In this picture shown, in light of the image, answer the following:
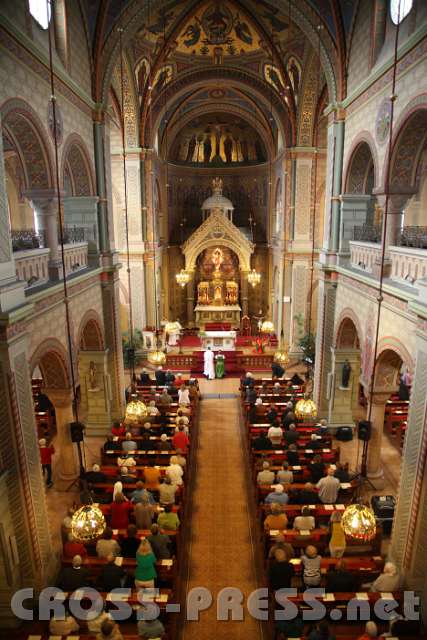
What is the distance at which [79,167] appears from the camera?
13.3 metres

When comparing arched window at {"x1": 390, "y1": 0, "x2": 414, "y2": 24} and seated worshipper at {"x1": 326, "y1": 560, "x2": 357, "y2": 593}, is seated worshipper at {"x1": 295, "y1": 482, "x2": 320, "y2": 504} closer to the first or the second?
seated worshipper at {"x1": 326, "y1": 560, "x2": 357, "y2": 593}

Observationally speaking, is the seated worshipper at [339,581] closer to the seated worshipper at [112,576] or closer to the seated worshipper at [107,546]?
the seated worshipper at [112,576]

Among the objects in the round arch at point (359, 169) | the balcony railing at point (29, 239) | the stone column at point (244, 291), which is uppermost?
the round arch at point (359, 169)

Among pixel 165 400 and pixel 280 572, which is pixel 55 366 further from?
pixel 280 572

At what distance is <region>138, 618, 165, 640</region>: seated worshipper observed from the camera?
6.77m

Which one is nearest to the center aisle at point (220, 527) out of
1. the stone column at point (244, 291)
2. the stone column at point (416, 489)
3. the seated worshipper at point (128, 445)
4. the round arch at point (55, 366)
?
the seated worshipper at point (128, 445)

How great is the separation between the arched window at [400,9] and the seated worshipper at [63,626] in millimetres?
11529

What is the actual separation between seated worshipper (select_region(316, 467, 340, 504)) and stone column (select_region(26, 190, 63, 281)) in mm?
7305

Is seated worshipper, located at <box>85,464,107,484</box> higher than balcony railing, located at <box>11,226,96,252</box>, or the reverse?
balcony railing, located at <box>11,226,96,252</box>

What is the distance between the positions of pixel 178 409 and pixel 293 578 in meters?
7.20

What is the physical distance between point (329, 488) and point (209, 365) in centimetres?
1128

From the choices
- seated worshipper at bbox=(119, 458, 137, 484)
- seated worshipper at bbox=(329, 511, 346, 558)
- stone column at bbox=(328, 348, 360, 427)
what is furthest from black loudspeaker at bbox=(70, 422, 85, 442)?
stone column at bbox=(328, 348, 360, 427)

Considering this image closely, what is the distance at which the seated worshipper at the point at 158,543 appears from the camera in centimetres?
845

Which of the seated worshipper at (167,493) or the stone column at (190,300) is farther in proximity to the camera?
the stone column at (190,300)
